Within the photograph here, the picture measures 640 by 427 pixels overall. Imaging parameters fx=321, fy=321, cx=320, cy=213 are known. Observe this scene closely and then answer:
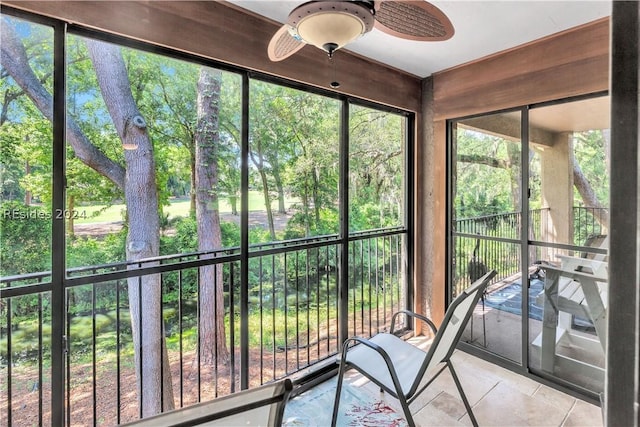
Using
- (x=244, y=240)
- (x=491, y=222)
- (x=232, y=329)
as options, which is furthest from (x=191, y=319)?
(x=491, y=222)

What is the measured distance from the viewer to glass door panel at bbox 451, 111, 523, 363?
260cm

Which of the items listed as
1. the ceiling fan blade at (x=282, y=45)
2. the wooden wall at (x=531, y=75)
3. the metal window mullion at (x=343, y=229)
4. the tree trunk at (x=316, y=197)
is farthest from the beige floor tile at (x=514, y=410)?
the ceiling fan blade at (x=282, y=45)

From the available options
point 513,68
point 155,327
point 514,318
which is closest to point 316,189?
point 155,327

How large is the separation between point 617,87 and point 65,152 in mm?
1912

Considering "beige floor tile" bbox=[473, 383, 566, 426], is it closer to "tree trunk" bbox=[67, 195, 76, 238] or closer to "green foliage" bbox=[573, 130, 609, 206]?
"green foliage" bbox=[573, 130, 609, 206]

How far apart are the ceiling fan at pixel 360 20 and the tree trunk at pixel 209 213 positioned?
2.61 ft

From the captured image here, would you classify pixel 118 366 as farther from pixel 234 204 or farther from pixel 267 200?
pixel 267 200

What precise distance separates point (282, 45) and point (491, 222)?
2256mm

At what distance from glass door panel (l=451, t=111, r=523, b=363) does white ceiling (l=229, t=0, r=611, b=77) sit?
1.88ft

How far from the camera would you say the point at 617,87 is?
0.31 metres

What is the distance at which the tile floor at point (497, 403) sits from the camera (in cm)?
199

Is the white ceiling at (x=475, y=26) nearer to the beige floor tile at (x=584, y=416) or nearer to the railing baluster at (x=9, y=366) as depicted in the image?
the railing baluster at (x=9, y=366)

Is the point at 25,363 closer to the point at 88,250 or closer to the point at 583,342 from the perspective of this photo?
the point at 88,250

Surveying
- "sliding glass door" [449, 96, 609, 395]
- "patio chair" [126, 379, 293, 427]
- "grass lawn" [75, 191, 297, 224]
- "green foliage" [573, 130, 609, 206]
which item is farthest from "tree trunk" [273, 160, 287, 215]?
"green foliage" [573, 130, 609, 206]
